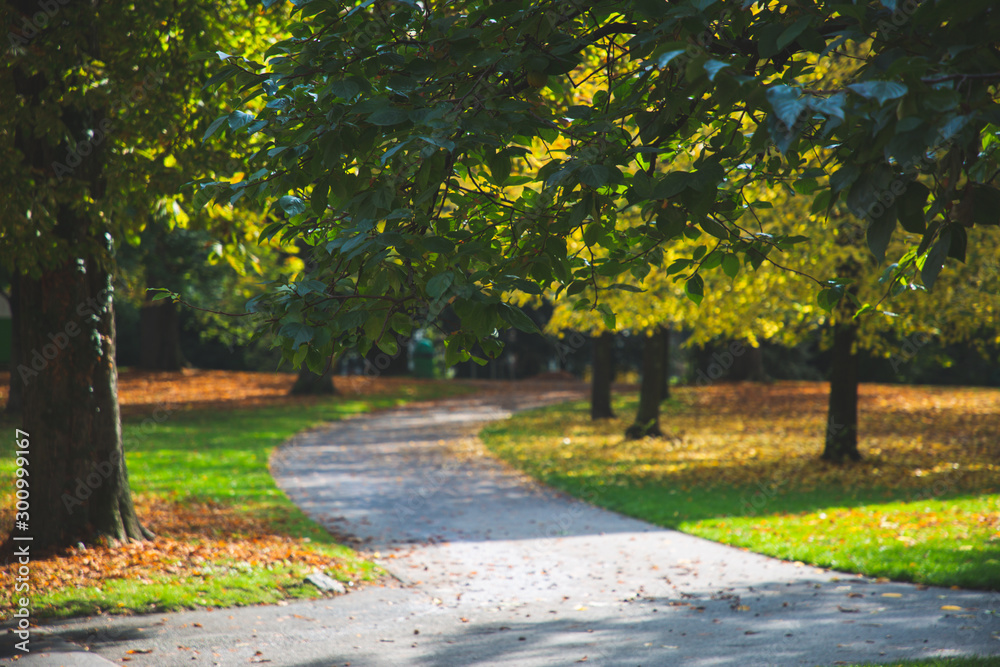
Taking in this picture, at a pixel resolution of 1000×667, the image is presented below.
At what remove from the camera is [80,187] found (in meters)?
6.42

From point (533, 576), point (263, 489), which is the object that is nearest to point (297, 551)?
point (533, 576)

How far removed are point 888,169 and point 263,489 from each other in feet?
35.3

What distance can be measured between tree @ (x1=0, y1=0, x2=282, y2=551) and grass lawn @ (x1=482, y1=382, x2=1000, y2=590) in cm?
669

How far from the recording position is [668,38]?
10.0 ft

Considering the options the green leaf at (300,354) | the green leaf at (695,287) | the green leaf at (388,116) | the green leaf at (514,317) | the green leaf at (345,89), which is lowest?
the green leaf at (300,354)

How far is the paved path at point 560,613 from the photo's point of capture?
5.15 metres

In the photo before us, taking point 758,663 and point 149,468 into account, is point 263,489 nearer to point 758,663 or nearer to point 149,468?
point 149,468

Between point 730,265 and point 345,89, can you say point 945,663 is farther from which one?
point 345,89

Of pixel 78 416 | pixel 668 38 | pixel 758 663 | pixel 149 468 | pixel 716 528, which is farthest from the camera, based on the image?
pixel 149 468

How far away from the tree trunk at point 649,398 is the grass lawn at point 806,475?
0.44 metres

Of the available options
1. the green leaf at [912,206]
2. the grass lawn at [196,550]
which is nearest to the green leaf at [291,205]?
the green leaf at [912,206]

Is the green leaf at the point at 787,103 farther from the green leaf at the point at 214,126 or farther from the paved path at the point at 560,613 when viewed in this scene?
the paved path at the point at 560,613

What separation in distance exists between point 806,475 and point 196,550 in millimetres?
9728

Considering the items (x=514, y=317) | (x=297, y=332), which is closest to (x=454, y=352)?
(x=514, y=317)
